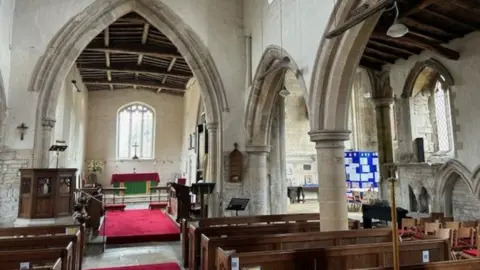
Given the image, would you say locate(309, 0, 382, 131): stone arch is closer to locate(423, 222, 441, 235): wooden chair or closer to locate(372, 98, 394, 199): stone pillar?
locate(423, 222, 441, 235): wooden chair

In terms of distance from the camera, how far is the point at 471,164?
252 inches

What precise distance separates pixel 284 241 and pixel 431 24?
205 inches

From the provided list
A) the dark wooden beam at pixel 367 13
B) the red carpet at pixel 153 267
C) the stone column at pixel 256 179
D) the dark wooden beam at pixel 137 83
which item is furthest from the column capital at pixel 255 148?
the dark wooden beam at pixel 137 83

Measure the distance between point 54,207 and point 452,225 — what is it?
22.6ft

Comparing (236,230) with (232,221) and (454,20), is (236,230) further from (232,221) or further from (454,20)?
(454,20)

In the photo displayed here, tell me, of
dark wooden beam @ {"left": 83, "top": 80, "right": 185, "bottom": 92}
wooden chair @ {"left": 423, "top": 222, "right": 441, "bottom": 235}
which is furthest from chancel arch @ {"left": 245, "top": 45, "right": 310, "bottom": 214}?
dark wooden beam @ {"left": 83, "top": 80, "right": 185, "bottom": 92}

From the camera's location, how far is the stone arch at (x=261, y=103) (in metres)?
7.88

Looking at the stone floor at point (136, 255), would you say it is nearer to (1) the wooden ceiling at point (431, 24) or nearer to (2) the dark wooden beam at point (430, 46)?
(1) the wooden ceiling at point (431, 24)

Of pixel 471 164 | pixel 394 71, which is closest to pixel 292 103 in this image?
pixel 394 71

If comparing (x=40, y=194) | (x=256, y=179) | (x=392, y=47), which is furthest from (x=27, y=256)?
(x=392, y=47)

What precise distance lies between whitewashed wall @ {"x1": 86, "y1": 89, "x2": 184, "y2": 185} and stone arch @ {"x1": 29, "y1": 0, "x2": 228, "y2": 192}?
9.53m

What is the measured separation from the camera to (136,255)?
6.29 metres

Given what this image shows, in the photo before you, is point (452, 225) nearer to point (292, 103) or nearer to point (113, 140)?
point (292, 103)

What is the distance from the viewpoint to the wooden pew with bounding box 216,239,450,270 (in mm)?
2939
